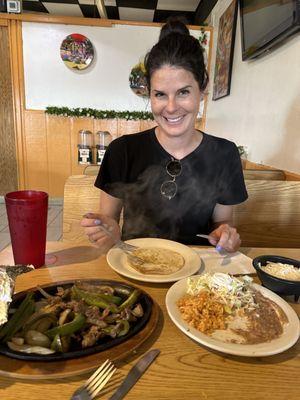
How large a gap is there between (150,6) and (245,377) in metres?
6.41

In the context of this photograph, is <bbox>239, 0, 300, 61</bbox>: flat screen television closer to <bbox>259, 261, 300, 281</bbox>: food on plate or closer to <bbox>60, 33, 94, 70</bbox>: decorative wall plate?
<bbox>259, 261, 300, 281</bbox>: food on plate

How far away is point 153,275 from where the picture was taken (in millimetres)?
985

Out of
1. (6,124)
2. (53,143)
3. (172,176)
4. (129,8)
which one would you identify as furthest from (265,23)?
(6,124)

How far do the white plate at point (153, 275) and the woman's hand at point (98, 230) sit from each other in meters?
0.06

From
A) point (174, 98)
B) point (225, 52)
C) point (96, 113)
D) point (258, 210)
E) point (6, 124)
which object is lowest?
point (258, 210)

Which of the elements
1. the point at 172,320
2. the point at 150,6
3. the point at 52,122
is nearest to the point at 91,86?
the point at 52,122

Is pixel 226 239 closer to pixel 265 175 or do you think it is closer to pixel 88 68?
pixel 265 175

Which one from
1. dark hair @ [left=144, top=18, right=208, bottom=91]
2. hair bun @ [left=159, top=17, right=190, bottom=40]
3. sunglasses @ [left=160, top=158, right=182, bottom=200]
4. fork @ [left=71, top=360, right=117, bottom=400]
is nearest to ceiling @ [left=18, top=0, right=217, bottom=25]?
hair bun @ [left=159, top=17, right=190, bottom=40]

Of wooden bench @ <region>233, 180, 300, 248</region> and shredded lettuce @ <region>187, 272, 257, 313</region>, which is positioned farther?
wooden bench @ <region>233, 180, 300, 248</region>

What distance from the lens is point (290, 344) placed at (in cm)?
68

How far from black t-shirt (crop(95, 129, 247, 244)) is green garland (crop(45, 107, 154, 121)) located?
368 cm

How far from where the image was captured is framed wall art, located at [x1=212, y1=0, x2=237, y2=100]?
3.55 meters

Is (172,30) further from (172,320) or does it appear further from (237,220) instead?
(172,320)

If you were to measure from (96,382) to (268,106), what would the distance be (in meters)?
2.55
